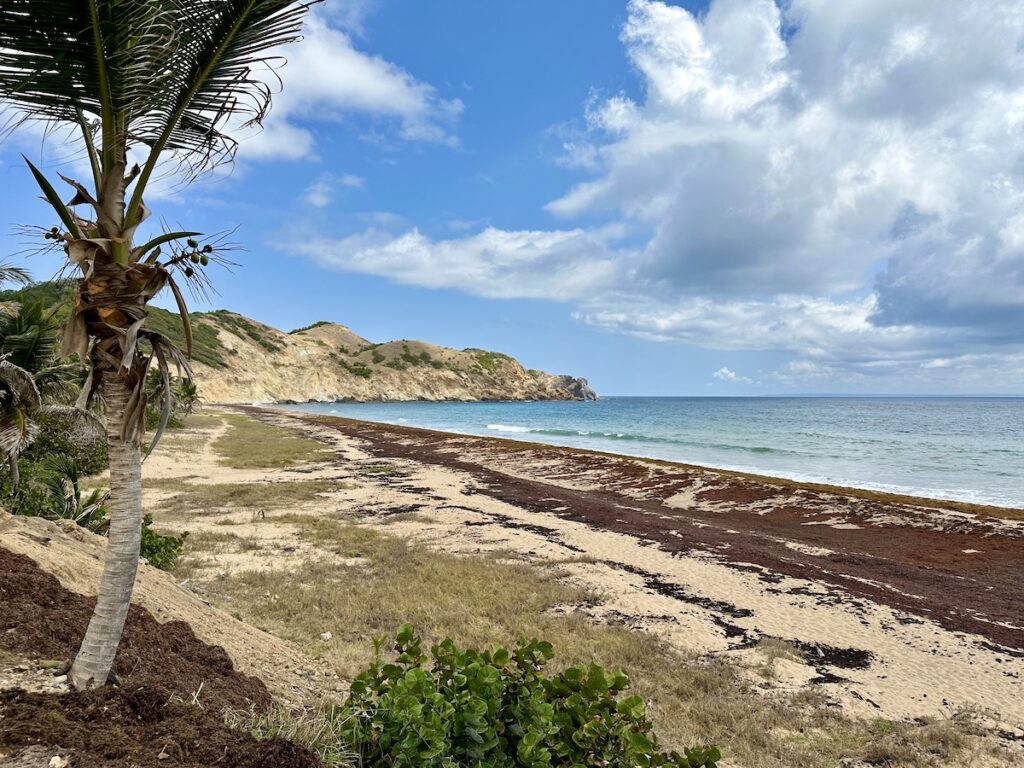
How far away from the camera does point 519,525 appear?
53.4 ft

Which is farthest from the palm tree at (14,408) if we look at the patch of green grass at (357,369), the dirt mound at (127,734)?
the patch of green grass at (357,369)

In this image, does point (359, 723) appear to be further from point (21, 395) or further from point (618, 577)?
point (21, 395)

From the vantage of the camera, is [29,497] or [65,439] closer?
[29,497]

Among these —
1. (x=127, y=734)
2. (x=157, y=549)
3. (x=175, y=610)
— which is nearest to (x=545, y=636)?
(x=175, y=610)

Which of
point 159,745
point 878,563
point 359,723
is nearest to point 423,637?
point 359,723

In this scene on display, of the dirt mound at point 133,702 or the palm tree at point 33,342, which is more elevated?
the palm tree at point 33,342

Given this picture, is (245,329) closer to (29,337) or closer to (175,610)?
(29,337)

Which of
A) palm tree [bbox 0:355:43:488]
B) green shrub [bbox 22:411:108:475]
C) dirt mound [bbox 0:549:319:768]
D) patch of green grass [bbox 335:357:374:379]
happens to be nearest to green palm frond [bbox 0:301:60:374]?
palm tree [bbox 0:355:43:488]

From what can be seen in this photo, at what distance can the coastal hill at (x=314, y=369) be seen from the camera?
11794cm

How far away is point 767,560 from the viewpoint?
13250 millimetres

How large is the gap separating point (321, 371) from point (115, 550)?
15879 cm

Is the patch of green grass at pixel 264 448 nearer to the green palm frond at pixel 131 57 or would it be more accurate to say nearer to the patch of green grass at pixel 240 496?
the patch of green grass at pixel 240 496

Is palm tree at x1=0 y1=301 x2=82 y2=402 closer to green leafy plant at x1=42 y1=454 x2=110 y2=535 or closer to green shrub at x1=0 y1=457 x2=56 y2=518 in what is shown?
green shrub at x1=0 y1=457 x2=56 y2=518

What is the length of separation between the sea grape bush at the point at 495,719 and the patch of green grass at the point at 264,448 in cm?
2593
